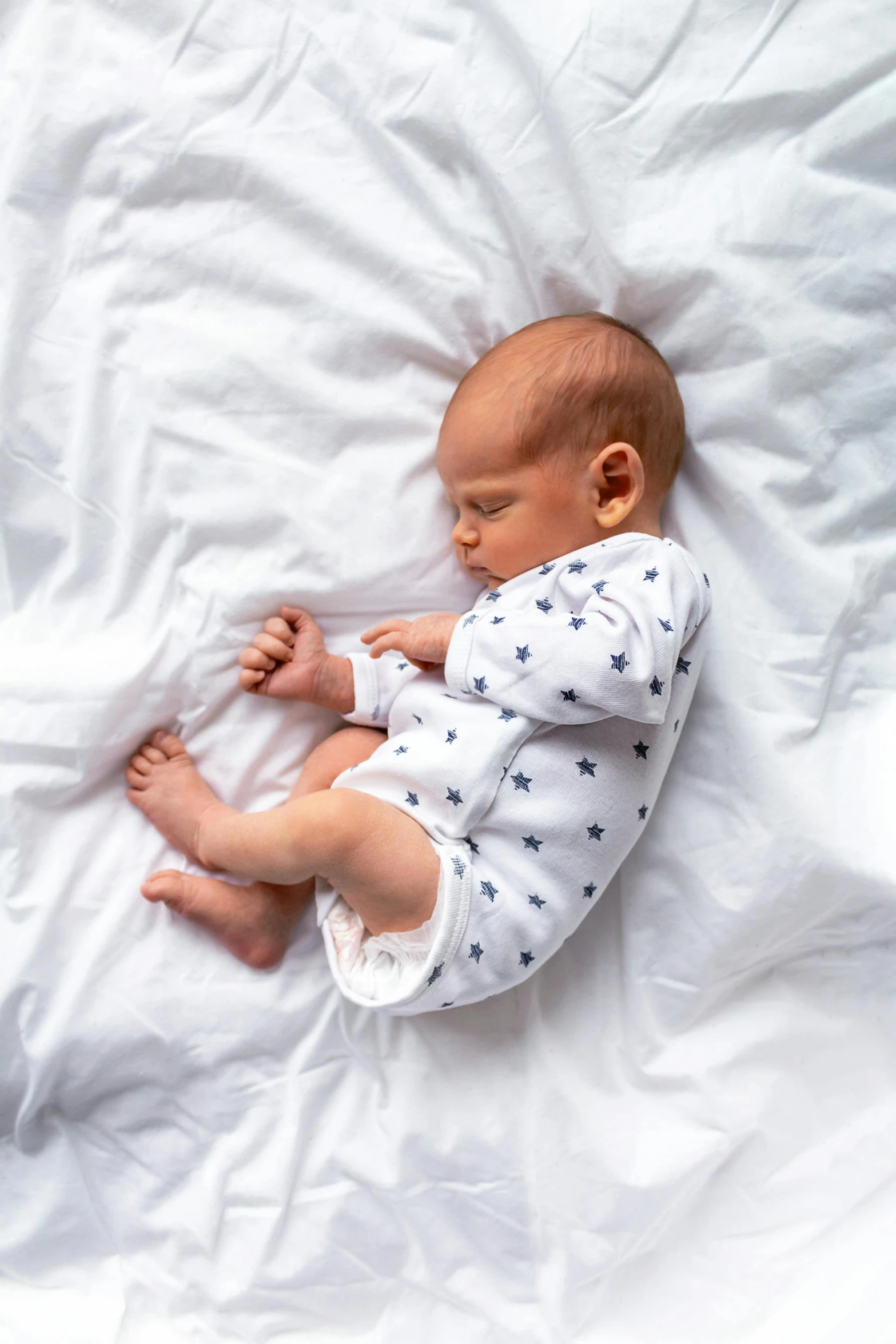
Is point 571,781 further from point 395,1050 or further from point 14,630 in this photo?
point 14,630

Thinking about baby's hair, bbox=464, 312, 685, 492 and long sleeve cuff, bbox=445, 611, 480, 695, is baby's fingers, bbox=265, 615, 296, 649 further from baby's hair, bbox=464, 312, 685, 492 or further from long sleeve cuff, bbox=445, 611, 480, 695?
baby's hair, bbox=464, 312, 685, 492

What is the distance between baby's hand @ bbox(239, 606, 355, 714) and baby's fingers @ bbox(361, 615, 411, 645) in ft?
0.18

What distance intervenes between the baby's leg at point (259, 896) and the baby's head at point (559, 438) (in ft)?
0.93

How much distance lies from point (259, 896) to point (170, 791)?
158 mm

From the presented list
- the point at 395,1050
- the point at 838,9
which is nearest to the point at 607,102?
the point at 838,9

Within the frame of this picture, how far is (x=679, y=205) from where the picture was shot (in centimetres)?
99

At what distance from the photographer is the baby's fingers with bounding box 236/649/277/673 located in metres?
1.00

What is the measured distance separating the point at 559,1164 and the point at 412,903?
1.30 feet

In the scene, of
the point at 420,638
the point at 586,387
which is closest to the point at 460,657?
the point at 420,638

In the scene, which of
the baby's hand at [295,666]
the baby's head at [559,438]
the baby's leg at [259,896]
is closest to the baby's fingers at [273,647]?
the baby's hand at [295,666]

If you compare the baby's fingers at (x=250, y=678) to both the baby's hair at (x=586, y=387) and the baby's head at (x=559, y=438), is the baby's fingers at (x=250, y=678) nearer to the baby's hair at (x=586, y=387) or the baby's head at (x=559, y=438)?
the baby's head at (x=559, y=438)

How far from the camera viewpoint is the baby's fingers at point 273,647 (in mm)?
1001

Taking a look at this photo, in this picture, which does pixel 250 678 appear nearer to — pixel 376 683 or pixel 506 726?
pixel 376 683

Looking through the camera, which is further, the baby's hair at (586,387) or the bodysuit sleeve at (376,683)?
the bodysuit sleeve at (376,683)
